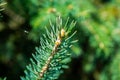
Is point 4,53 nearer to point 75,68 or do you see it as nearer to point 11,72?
point 11,72

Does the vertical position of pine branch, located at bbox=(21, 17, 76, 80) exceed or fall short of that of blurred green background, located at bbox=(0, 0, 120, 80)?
it exceeds it

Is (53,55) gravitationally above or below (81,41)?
above

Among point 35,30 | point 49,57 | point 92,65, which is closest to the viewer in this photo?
point 49,57

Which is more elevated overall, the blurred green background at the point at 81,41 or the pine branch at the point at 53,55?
the pine branch at the point at 53,55

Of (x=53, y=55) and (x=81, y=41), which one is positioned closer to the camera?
(x=53, y=55)

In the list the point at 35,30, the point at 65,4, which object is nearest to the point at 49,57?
the point at 65,4

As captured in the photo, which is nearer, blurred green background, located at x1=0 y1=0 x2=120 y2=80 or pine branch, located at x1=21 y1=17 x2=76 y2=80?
pine branch, located at x1=21 y1=17 x2=76 y2=80

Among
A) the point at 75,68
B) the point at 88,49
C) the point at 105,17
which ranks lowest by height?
the point at 75,68

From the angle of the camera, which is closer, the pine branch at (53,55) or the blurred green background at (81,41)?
the pine branch at (53,55)
